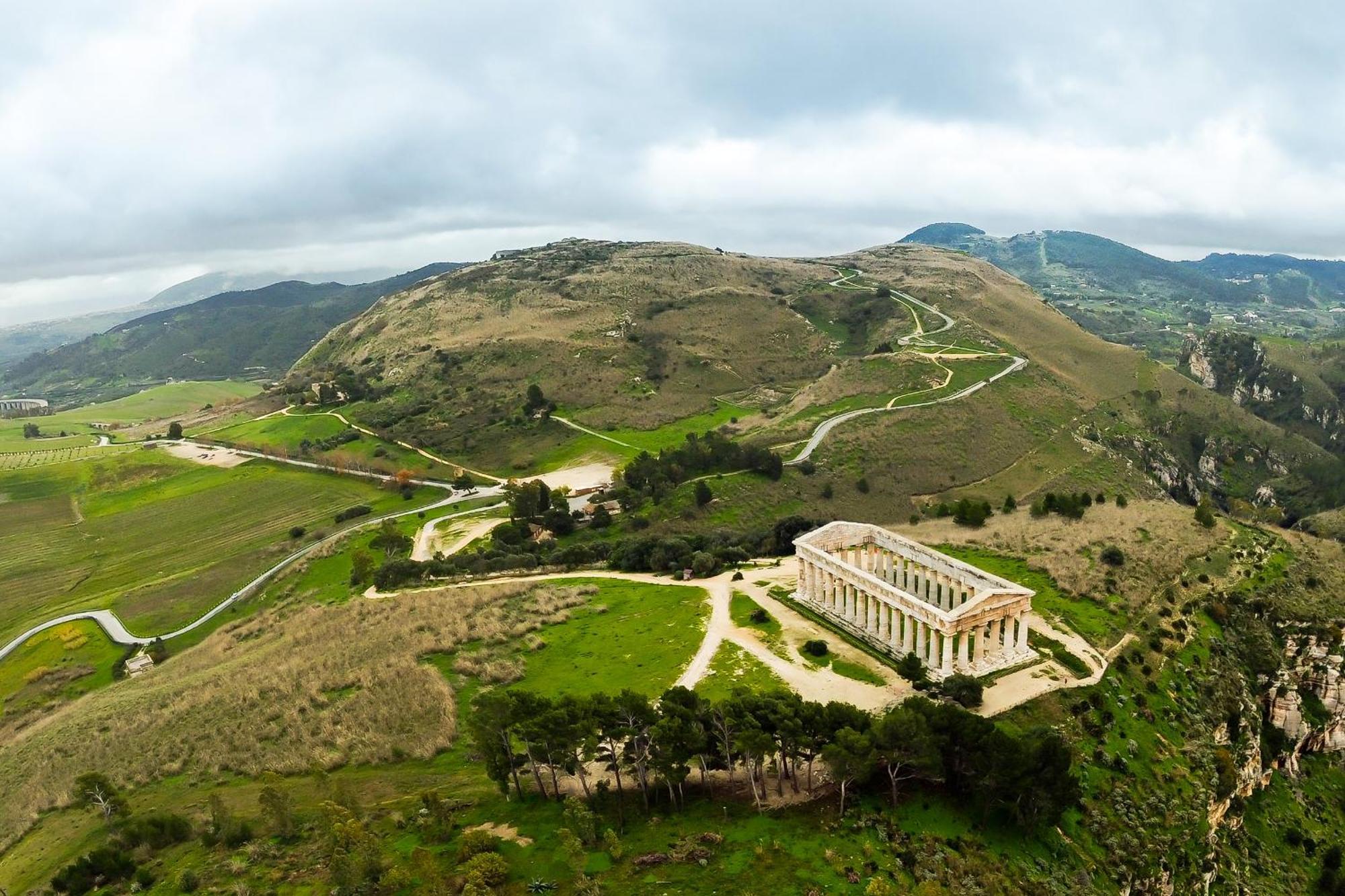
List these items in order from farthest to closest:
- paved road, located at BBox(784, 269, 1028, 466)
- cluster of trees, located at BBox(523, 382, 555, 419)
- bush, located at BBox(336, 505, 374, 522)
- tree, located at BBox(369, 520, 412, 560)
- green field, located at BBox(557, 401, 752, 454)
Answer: cluster of trees, located at BBox(523, 382, 555, 419) < green field, located at BBox(557, 401, 752, 454) < paved road, located at BBox(784, 269, 1028, 466) < bush, located at BBox(336, 505, 374, 522) < tree, located at BBox(369, 520, 412, 560)

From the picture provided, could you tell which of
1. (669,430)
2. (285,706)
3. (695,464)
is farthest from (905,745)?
(669,430)

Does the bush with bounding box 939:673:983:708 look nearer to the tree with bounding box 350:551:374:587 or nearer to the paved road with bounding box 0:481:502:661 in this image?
the tree with bounding box 350:551:374:587

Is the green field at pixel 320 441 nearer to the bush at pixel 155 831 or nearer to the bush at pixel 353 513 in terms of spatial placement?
the bush at pixel 353 513

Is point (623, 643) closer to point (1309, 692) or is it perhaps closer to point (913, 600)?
point (913, 600)

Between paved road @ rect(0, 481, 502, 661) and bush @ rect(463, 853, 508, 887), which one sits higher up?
bush @ rect(463, 853, 508, 887)

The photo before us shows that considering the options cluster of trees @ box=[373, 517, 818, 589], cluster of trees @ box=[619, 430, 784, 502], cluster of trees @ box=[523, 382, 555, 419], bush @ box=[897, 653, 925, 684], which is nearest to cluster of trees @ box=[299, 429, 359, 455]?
cluster of trees @ box=[523, 382, 555, 419]

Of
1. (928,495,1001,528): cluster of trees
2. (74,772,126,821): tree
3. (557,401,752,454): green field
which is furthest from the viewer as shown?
(557,401,752,454): green field

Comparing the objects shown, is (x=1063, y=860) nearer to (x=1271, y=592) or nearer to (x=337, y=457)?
(x=1271, y=592)
